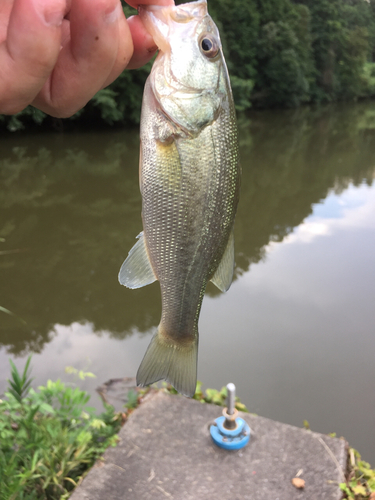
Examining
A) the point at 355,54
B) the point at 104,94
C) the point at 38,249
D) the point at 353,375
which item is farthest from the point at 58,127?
the point at 355,54

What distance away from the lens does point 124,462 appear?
2.60m

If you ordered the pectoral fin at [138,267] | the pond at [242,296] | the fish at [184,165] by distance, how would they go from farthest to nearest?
1. the pond at [242,296]
2. the pectoral fin at [138,267]
3. the fish at [184,165]

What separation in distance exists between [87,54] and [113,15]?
0.15 m

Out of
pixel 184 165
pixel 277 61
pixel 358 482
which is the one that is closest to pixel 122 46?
pixel 184 165

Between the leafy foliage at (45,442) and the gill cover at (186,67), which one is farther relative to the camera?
the leafy foliage at (45,442)

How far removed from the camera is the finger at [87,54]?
1126 millimetres

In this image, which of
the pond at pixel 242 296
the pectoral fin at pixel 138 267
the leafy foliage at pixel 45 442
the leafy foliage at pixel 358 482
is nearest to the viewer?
the pectoral fin at pixel 138 267

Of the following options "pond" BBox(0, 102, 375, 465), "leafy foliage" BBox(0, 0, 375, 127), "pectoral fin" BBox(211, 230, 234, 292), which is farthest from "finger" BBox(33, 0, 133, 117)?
"leafy foliage" BBox(0, 0, 375, 127)

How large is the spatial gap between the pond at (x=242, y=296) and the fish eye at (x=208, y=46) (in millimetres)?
3489

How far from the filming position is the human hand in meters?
1.02

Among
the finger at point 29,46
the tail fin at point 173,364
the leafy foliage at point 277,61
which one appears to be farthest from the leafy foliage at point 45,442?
the leafy foliage at point 277,61

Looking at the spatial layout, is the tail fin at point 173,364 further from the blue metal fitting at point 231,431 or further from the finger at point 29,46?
the blue metal fitting at point 231,431

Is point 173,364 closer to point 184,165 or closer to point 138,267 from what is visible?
point 138,267

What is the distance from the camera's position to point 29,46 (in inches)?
41.4
